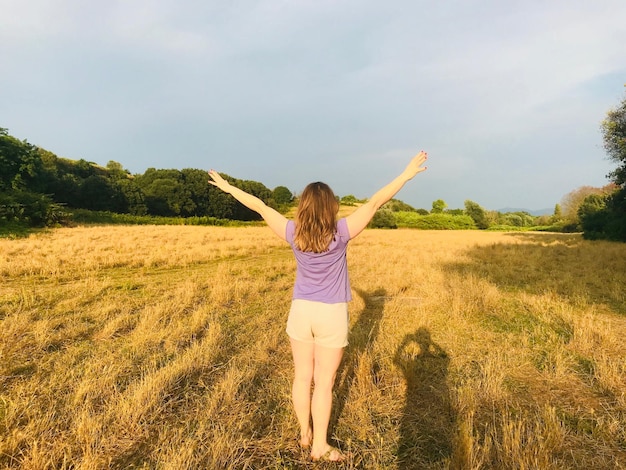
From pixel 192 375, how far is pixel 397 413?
2.52 metres

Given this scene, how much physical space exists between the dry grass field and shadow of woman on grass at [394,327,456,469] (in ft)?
0.06

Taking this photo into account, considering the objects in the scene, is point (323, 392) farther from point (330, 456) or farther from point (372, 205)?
point (372, 205)

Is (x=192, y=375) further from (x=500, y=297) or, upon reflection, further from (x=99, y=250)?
(x=99, y=250)

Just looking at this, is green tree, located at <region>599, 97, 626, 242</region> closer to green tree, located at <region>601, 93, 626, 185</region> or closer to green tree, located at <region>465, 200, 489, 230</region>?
green tree, located at <region>601, 93, 626, 185</region>

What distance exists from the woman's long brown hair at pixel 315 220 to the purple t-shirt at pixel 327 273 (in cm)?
7

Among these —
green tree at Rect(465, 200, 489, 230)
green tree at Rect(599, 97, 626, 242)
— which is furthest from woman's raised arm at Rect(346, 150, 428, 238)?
green tree at Rect(465, 200, 489, 230)

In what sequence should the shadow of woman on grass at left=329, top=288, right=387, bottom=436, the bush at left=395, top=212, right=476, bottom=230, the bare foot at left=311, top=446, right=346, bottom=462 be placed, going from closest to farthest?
the bare foot at left=311, top=446, right=346, bottom=462 → the shadow of woman on grass at left=329, top=288, right=387, bottom=436 → the bush at left=395, top=212, right=476, bottom=230

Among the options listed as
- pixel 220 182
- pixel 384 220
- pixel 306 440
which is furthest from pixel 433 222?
pixel 306 440

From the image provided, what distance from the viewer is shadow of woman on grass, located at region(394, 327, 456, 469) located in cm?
305

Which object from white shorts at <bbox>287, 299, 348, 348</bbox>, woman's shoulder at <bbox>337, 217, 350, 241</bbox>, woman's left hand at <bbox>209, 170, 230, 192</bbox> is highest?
woman's left hand at <bbox>209, 170, 230, 192</bbox>

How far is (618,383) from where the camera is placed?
4.07 meters

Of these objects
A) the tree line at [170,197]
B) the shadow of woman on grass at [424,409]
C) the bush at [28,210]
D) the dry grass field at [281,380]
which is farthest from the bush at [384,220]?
the shadow of woman on grass at [424,409]

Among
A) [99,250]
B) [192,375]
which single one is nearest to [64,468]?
[192,375]

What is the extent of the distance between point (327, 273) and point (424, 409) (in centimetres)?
218
